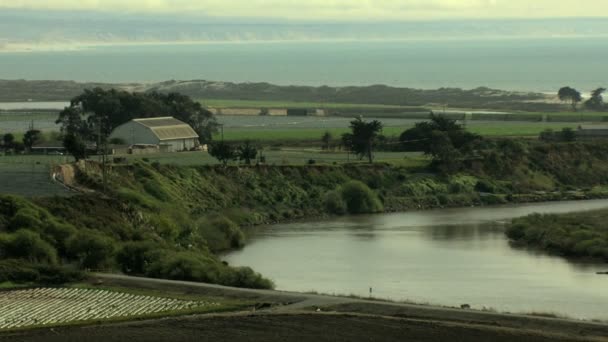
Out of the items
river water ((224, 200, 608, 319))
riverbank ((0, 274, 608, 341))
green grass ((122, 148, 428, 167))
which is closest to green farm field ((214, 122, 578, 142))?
green grass ((122, 148, 428, 167))

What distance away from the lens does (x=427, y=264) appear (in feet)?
159

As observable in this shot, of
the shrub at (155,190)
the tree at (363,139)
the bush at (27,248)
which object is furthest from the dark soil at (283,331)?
the tree at (363,139)

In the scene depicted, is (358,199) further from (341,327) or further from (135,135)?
(341,327)

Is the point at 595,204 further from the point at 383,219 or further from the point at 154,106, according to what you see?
the point at 154,106

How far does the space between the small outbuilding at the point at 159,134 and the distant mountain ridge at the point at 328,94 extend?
63878 mm

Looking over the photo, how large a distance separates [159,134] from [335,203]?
1689 centimetres

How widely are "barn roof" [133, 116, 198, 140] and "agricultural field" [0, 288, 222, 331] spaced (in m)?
43.8

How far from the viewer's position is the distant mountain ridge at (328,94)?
158 metres

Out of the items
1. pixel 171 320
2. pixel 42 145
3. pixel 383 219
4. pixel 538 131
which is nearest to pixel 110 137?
pixel 42 145

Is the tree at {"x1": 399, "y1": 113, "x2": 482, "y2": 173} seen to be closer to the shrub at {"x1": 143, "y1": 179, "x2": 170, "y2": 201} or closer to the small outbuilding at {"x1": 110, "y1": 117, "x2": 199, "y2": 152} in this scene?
the small outbuilding at {"x1": 110, "y1": 117, "x2": 199, "y2": 152}

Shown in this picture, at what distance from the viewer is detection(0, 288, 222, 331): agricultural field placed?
33.9 m

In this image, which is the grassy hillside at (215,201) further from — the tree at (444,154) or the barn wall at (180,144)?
the barn wall at (180,144)

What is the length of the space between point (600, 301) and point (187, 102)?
56.7 metres

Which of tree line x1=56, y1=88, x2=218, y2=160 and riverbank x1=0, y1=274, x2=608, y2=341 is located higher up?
tree line x1=56, y1=88, x2=218, y2=160
